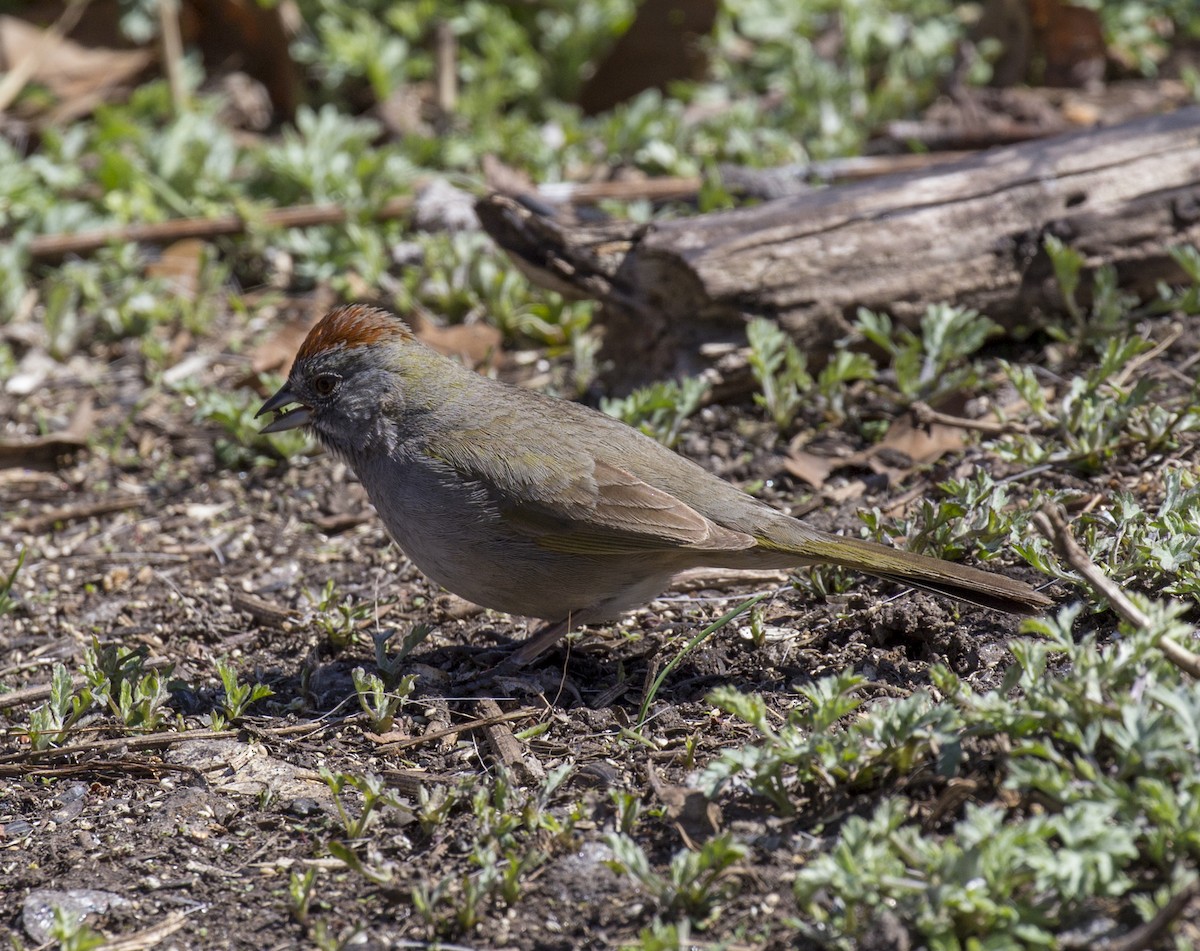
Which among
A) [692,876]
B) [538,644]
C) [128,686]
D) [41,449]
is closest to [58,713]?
[128,686]

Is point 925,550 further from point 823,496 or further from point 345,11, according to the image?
point 345,11

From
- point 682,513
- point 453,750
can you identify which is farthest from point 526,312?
point 453,750

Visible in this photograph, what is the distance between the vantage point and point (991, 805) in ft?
10.6

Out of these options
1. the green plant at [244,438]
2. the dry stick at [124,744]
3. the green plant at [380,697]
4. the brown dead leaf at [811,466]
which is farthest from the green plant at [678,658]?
the green plant at [244,438]

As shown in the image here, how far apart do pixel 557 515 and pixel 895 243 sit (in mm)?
2291

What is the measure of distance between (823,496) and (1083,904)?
2.50 metres

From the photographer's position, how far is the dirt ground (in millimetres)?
3348

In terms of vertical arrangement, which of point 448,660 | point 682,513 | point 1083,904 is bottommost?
point 448,660

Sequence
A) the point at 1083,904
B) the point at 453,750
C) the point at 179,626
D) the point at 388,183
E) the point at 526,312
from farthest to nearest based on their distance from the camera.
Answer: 1. the point at 388,183
2. the point at 526,312
3. the point at 179,626
4. the point at 453,750
5. the point at 1083,904

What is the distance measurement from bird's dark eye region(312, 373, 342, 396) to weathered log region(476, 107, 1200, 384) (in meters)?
1.28

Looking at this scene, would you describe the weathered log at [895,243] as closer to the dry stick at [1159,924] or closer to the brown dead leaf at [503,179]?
the brown dead leaf at [503,179]

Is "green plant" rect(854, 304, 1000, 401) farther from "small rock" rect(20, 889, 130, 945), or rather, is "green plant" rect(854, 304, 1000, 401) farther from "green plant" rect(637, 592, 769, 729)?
"small rock" rect(20, 889, 130, 945)

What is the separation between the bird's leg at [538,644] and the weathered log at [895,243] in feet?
5.21

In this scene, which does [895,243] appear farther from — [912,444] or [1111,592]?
[1111,592]
